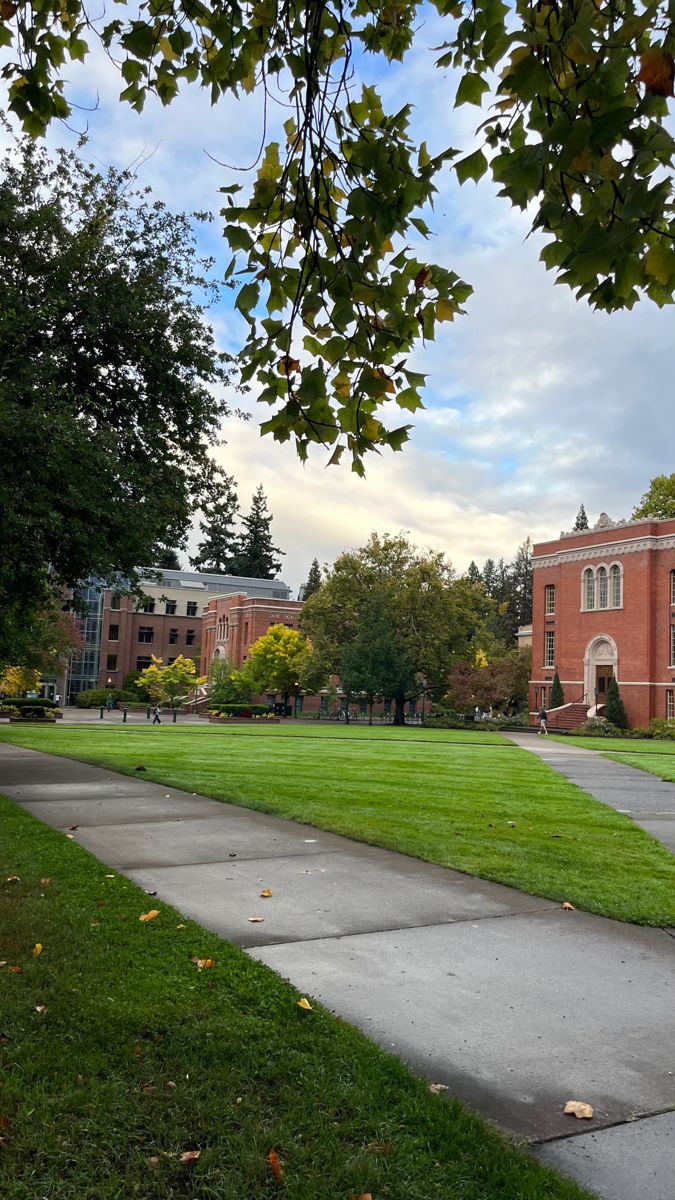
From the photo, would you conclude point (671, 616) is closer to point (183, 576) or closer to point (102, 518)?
point (102, 518)

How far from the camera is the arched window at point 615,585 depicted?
51562mm

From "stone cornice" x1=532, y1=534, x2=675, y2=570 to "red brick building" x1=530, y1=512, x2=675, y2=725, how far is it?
6cm

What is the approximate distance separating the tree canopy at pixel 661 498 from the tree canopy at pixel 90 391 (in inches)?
2078

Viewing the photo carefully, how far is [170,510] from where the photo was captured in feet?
46.9

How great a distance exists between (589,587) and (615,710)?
8667 millimetres

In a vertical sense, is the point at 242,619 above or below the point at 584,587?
below

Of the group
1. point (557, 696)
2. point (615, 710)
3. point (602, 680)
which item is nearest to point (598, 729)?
point (615, 710)

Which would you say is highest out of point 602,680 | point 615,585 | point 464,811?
point 615,585

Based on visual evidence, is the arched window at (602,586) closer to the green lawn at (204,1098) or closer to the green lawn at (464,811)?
the green lawn at (464,811)

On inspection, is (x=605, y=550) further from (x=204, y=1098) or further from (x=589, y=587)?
(x=204, y=1098)

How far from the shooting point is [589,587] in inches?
2116

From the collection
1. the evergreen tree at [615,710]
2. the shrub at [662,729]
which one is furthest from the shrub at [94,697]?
the shrub at [662,729]

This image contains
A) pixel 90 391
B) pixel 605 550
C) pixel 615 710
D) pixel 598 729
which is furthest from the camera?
pixel 605 550

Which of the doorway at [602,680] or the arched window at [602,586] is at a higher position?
the arched window at [602,586]
